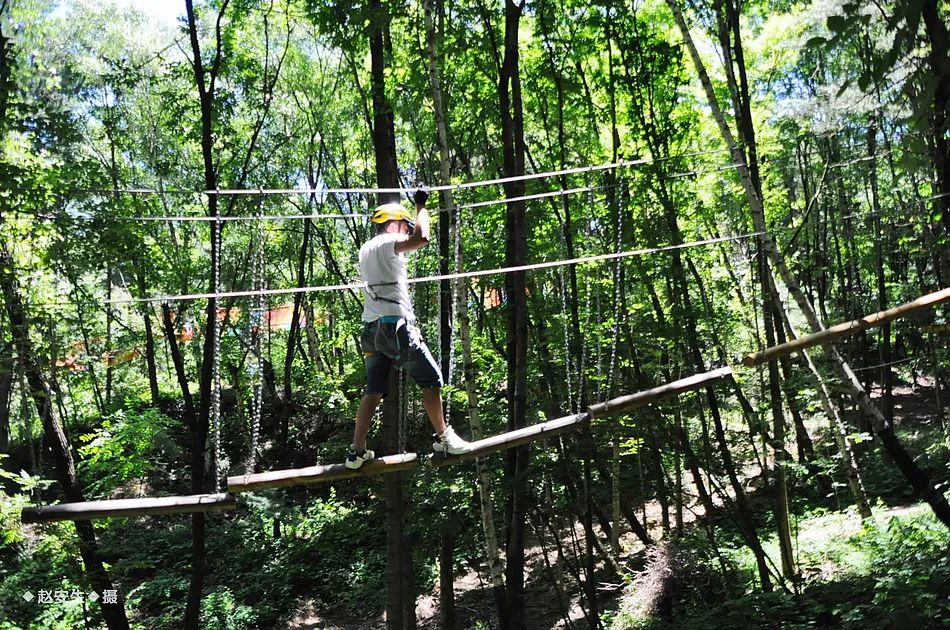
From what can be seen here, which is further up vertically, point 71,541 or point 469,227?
→ point 469,227

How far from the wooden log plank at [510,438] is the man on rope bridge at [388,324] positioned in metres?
0.28

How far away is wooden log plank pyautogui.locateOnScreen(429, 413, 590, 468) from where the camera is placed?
3.82 m

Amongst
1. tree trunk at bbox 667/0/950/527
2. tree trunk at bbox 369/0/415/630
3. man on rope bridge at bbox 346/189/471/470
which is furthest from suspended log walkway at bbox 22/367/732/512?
tree trunk at bbox 667/0/950/527

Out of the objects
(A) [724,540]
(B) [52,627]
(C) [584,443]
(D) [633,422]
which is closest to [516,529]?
(C) [584,443]

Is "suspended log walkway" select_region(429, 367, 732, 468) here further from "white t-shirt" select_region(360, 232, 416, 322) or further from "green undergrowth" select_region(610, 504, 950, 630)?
"green undergrowth" select_region(610, 504, 950, 630)

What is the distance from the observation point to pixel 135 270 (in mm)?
6680

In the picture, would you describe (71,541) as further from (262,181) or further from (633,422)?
(262,181)

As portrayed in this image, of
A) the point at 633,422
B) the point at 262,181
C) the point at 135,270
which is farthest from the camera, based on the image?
the point at 262,181

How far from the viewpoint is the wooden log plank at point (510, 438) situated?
12.5ft

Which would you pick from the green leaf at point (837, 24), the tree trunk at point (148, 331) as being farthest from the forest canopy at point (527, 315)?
the tree trunk at point (148, 331)

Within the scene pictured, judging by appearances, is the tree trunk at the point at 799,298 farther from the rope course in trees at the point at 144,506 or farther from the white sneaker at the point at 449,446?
the rope course in trees at the point at 144,506

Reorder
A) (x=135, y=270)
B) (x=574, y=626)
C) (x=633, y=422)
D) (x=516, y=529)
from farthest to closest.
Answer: (x=574, y=626) < (x=135, y=270) < (x=633, y=422) < (x=516, y=529)

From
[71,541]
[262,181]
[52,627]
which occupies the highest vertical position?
[262,181]

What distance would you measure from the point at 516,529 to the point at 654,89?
456 centimetres
